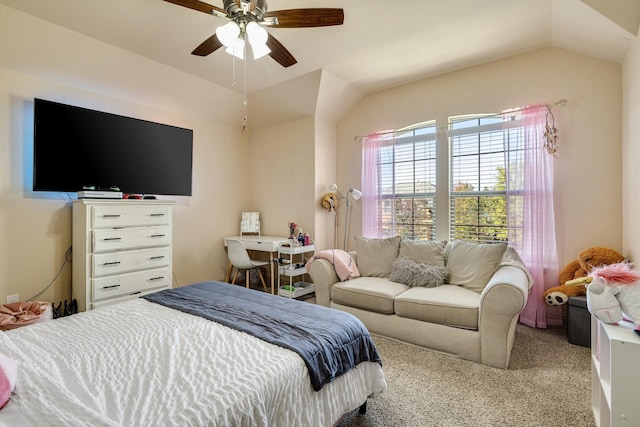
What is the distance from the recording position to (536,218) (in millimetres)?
2928

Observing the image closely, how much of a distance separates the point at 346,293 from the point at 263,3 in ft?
7.90

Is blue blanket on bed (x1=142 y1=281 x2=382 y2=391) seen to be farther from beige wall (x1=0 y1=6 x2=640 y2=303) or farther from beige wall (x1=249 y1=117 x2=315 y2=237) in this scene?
beige wall (x1=249 y1=117 x2=315 y2=237)

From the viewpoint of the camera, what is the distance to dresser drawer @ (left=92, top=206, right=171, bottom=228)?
9.15 feet

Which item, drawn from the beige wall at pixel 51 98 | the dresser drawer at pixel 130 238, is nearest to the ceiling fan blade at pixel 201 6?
the beige wall at pixel 51 98

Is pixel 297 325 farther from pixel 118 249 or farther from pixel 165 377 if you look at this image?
pixel 118 249

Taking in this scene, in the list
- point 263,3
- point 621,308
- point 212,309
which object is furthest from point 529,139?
point 212,309

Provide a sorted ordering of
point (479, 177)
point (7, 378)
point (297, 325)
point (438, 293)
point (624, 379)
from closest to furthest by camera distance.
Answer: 1. point (7, 378)
2. point (624, 379)
3. point (297, 325)
4. point (438, 293)
5. point (479, 177)

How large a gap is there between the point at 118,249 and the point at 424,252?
3024 mm

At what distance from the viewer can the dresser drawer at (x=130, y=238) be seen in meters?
2.79

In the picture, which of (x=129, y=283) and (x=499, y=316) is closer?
(x=499, y=316)

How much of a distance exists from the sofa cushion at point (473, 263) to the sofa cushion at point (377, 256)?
59 cm

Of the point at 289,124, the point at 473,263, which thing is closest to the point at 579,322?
the point at 473,263

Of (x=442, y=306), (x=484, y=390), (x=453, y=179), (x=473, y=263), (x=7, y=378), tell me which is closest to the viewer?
(x=7, y=378)

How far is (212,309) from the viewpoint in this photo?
1800 millimetres
